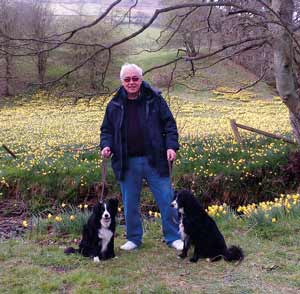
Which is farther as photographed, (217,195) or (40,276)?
(217,195)

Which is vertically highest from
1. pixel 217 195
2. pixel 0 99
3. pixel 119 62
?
pixel 119 62

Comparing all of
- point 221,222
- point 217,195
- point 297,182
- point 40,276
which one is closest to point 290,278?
point 221,222

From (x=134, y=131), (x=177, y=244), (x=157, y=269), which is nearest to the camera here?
(x=157, y=269)

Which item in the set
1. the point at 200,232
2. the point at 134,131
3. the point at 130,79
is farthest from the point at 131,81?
the point at 200,232

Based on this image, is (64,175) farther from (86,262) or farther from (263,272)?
(263,272)

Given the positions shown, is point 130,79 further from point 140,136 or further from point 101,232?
point 101,232

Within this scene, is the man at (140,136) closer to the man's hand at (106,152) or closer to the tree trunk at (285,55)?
the man's hand at (106,152)

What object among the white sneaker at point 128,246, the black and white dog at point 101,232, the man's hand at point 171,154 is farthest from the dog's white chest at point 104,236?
the man's hand at point 171,154

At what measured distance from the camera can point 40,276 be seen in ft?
16.2

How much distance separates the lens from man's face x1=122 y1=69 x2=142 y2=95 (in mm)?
5297

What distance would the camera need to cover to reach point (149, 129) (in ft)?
17.8

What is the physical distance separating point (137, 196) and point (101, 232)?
0.66 meters

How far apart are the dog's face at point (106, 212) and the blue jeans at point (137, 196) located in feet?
1.27

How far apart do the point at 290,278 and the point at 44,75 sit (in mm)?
34787
